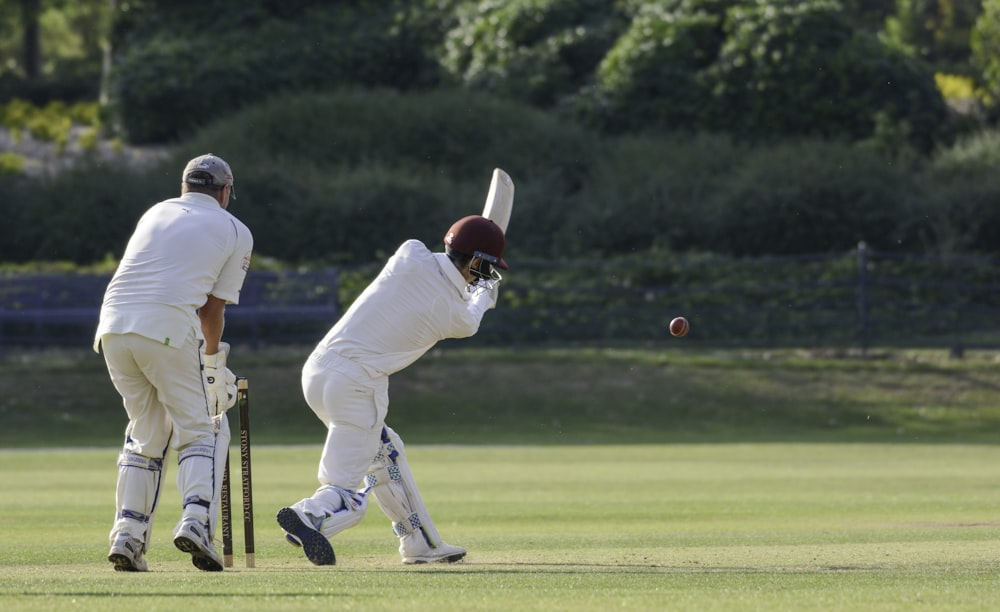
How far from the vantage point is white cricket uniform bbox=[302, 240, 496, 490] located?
777cm

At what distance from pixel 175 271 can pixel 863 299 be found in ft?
61.3

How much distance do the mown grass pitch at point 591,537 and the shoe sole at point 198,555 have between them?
0.33ft

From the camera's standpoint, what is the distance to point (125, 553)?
7391 millimetres

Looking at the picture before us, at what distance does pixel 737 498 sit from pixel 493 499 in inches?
80.2

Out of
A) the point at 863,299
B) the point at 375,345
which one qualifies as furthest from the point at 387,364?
the point at 863,299

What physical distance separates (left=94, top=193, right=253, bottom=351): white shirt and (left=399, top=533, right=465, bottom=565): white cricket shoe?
5.18 feet

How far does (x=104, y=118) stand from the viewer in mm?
38406

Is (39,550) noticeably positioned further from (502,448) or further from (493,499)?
(502,448)

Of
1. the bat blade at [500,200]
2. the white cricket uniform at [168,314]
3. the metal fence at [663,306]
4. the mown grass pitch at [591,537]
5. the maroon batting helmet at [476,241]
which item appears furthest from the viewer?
the metal fence at [663,306]

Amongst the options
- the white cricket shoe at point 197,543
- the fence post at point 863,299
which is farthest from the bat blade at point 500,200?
the fence post at point 863,299

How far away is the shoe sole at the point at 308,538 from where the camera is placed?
7.38 meters

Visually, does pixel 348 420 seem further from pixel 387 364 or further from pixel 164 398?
pixel 164 398

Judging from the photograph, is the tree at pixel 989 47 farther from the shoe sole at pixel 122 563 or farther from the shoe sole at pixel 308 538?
the shoe sole at pixel 122 563

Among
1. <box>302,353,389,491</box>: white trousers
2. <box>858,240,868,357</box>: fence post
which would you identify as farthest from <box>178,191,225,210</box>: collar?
<box>858,240,868,357</box>: fence post
